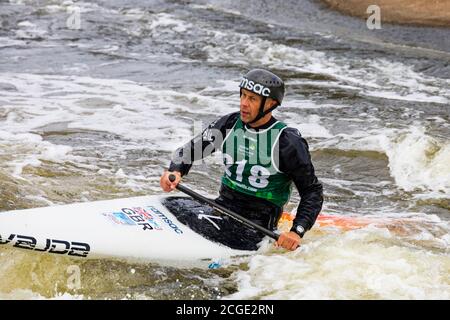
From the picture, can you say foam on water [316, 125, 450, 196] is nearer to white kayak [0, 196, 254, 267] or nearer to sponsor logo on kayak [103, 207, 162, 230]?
white kayak [0, 196, 254, 267]

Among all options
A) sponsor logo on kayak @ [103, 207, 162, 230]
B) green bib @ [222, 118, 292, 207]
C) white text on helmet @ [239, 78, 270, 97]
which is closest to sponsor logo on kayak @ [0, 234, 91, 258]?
sponsor logo on kayak @ [103, 207, 162, 230]

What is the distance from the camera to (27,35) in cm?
1655

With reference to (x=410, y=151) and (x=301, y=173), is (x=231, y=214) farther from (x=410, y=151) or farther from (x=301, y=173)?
(x=410, y=151)

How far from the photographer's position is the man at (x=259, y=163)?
4.73 metres

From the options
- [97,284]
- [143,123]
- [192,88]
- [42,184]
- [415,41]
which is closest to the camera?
[97,284]

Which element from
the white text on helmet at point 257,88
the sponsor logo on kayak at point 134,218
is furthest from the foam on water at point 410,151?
the sponsor logo on kayak at point 134,218

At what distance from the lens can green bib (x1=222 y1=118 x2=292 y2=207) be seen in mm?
4855

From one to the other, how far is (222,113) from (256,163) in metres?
5.97

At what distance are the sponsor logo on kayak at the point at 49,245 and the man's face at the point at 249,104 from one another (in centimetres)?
137

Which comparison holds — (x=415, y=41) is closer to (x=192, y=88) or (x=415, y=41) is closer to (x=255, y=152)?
(x=192, y=88)

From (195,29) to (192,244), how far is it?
42.6 ft

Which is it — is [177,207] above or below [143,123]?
above

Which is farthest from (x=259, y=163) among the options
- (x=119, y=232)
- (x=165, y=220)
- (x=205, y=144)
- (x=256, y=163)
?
(x=119, y=232)
